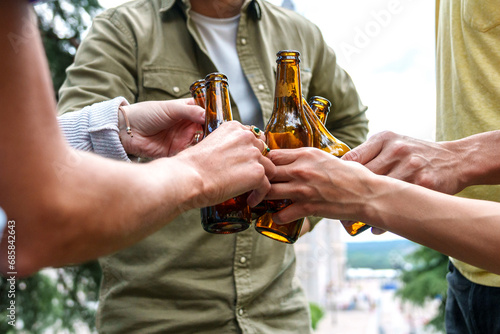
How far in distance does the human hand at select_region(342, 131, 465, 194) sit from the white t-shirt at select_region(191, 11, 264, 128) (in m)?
0.46

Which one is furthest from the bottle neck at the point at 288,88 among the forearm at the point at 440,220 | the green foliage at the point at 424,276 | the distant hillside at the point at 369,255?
the distant hillside at the point at 369,255

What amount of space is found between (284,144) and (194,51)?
0.55 metres

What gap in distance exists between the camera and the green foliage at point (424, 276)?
16.4 ft

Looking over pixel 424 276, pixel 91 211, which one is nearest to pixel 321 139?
pixel 91 211

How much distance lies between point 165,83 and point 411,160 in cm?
78

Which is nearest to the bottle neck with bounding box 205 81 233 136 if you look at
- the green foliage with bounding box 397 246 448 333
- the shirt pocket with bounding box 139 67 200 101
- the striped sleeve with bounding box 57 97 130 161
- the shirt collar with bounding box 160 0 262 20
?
the striped sleeve with bounding box 57 97 130 161

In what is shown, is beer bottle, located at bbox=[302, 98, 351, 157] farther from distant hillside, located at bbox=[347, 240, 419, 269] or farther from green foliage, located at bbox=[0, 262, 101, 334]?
distant hillside, located at bbox=[347, 240, 419, 269]

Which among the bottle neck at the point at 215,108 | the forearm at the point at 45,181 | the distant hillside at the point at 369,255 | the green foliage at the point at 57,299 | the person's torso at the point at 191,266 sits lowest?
the distant hillside at the point at 369,255

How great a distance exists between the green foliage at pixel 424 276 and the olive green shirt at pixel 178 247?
3.89 meters

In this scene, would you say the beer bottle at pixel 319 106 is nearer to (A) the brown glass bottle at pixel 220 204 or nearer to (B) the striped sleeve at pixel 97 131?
(A) the brown glass bottle at pixel 220 204

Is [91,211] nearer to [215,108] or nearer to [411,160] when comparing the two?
[215,108]

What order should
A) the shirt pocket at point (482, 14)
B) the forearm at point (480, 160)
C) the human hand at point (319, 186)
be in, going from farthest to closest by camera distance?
the shirt pocket at point (482, 14), the forearm at point (480, 160), the human hand at point (319, 186)

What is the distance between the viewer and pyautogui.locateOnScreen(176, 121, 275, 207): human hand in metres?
0.84

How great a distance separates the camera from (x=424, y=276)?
16.9 feet
